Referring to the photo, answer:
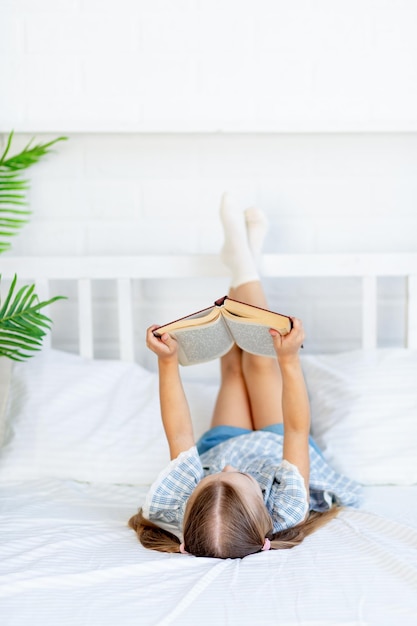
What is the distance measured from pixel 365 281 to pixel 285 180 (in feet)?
1.09

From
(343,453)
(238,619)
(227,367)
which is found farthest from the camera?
(227,367)

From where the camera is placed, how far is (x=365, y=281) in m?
2.05

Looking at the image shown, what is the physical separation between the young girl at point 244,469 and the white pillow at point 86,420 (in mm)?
119

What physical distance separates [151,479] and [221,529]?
19.5 inches

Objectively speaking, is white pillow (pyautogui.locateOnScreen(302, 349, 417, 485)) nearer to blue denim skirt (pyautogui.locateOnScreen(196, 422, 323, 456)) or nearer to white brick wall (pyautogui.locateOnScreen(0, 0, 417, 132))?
blue denim skirt (pyautogui.locateOnScreen(196, 422, 323, 456))

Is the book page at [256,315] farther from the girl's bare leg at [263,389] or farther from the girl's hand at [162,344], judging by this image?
the girl's bare leg at [263,389]

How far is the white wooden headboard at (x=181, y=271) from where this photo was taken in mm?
2037

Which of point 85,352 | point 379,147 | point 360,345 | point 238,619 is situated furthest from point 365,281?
point 238,619

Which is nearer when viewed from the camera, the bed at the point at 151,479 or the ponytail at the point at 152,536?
the bed at the point at 151,479

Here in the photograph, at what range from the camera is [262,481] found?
4.98 feet

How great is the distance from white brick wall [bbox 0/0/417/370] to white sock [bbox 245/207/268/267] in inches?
7.3

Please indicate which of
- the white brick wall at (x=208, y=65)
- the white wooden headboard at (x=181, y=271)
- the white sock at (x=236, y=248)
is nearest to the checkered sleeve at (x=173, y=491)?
the white sock at (x=236, y=248)

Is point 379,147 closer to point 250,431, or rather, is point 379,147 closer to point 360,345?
point 360,345

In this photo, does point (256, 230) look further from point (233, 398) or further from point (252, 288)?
point (233, 398)
